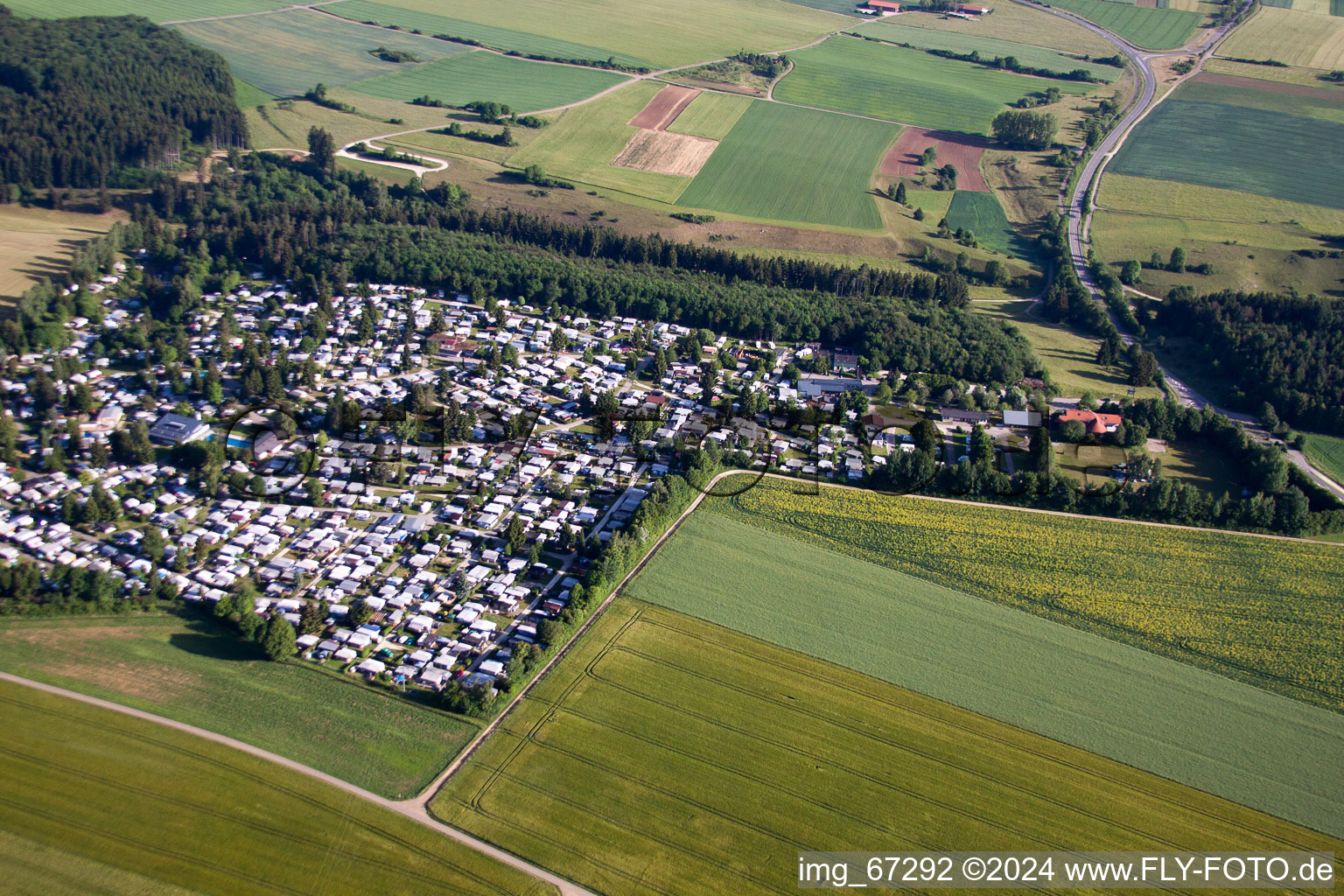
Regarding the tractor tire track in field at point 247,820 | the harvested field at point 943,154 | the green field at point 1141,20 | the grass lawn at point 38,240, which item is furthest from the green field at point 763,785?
the green field at point 1141,20

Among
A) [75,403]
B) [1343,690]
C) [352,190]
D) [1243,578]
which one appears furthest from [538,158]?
[1343,690]

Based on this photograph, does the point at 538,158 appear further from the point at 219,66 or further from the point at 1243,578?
the point at 1243,578

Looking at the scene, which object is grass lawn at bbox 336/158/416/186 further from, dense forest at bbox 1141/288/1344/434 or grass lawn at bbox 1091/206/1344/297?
dense forest at bbox 1141/288/1344/434

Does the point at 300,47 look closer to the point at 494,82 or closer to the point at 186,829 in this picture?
the point at 494,82

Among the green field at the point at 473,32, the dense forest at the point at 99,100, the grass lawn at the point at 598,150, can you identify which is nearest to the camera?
the dense forest at the point at 99,100

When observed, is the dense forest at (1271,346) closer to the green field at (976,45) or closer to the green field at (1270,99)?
the green field at (1270,99)

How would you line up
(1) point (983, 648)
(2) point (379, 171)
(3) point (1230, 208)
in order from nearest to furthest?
(1) point (983, 648), (3) point (1230, 208), (2) point (379, 171)

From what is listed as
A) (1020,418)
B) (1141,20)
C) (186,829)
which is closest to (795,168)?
(1020,418)
